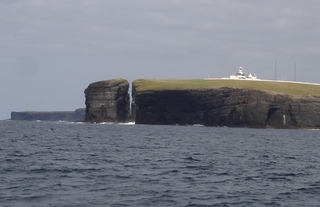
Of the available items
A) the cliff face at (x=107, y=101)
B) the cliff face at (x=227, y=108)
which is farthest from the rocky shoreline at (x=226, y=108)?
the cliff face at (x=107, y=101)

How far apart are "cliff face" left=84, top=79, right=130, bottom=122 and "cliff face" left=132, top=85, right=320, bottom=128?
37.5 ft

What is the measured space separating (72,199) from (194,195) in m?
6.02

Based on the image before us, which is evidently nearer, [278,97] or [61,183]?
[61,183]

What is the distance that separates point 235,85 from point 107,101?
35906mm

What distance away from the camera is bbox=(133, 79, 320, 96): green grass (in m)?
158

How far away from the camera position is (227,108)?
486ft

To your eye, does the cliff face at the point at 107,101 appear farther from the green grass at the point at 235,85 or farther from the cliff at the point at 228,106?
the cliff at the point at 228,106

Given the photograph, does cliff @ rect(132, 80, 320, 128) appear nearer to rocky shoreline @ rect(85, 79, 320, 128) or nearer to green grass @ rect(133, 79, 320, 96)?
rocky shoreline @ rect(85, 79, 320, 128)

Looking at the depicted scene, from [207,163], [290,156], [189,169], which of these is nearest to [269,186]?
[189,169]

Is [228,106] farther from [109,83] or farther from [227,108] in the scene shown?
[109,83]

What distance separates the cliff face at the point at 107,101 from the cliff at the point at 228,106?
9.43 meters

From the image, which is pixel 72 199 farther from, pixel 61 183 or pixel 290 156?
pixel 290 156

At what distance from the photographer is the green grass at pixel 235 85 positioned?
157625 millimetres

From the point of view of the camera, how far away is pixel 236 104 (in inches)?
5886
